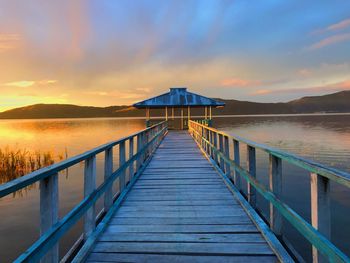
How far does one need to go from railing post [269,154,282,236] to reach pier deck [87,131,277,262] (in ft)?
0.84

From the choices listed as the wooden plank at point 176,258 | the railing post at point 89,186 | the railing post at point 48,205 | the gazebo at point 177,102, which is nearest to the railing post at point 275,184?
the wooden plank at point 176,258

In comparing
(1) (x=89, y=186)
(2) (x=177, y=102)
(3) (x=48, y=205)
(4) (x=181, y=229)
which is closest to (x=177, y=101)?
(2) (x=177, y=102)

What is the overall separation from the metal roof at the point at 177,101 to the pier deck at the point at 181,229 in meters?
16.0

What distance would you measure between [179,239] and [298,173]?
13.2 meters

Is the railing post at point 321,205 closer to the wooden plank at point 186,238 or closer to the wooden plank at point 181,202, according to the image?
the wooden plank at point 186,238

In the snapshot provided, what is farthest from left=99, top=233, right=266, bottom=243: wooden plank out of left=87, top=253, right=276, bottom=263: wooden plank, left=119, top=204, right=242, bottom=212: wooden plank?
left=119, top=204, right=242, bottom=212: wooden plank

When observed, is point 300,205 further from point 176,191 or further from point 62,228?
point 62,228

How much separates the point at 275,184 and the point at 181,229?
4.70ft

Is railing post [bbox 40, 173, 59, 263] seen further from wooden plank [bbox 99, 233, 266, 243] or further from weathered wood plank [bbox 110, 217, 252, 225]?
weathered wood plank [bbox 110, 217, 252, 225]

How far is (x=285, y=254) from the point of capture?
9.98 ft

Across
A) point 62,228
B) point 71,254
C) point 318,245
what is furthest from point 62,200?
point 318,245

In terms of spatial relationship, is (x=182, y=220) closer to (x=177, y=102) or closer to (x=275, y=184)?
(x=275, y=184)

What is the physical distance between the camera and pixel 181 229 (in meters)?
3.93

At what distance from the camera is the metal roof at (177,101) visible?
22.3m
